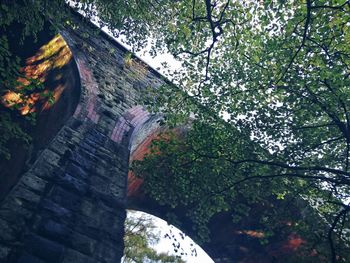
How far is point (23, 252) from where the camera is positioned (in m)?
2.54

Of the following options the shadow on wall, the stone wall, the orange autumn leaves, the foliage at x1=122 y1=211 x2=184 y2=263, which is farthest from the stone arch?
the foliage at x1=122 y1=211 x2=184 y2=263

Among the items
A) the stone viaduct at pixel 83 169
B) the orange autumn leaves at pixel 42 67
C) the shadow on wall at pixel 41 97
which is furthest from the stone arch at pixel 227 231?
the orange autumn leaves at pixel 42 67

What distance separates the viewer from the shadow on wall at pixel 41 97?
177 inches

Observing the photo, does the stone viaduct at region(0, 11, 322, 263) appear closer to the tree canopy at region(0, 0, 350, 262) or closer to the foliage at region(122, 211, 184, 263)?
the tree canopy at region(0, 0, 350, 262)

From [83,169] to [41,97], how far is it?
2.56 m

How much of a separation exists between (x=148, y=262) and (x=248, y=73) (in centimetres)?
1235

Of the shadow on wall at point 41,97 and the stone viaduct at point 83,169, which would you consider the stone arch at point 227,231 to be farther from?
the shadow on wall at point 41,97

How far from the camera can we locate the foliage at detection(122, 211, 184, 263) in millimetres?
14102

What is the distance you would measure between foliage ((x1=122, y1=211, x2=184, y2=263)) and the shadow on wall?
31.7ft

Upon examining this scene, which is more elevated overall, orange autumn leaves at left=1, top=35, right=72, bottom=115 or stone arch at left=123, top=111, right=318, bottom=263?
orange autumn leaves at left=1, top=35, right=72, bottom=115

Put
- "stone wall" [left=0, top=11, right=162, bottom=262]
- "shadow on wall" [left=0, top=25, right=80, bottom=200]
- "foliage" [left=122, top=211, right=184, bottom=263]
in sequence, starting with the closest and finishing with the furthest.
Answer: "stone wall" [left=0, top=11, right=162, bottom=262] → "shadow on wall" [left=0, top=25, right=80, bottom=200] → "foliage" [left=122, top=211, right=184, bottom=263]

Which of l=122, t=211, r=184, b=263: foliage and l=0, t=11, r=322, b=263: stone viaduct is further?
l=122, t=211, r=184, b=263: foliage

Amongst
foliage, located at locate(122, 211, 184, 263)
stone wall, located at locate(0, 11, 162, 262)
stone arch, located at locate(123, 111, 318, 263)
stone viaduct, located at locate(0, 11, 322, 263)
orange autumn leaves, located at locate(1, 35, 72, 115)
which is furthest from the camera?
foliage, located at locate(122, 211, 184, 263)

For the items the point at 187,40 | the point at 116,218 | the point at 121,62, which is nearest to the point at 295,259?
the point at 116,218
